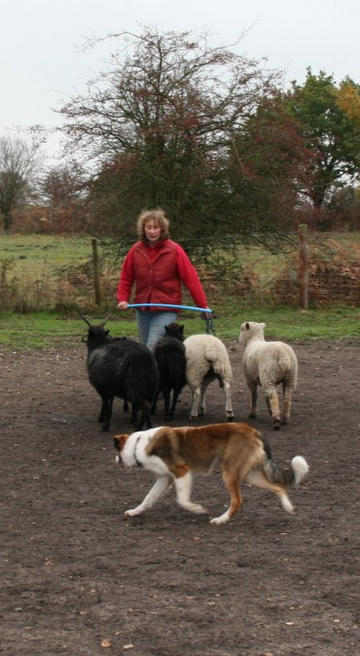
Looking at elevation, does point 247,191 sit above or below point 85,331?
above

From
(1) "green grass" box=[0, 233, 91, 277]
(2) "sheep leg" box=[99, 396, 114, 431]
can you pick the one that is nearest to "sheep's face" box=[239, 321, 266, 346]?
(2) "sheep leg" box=[99, 396, 114, 431]

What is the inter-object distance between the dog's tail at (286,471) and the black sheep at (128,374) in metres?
2.61

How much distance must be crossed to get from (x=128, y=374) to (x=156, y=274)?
4.21 ft

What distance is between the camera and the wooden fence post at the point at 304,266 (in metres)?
17.9

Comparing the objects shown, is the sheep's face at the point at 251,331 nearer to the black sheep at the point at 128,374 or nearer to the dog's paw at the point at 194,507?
the black sheep at the point at 128,374

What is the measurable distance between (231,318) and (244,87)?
191 inches

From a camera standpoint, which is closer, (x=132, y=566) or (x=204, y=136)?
(x=132, y=566)

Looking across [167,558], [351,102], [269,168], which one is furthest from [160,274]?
[351,102]

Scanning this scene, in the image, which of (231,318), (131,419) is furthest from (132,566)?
(231,318)

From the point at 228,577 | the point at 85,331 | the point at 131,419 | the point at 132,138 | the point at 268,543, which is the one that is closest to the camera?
the point at 228,577

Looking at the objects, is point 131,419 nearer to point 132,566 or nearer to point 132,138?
point 132,566

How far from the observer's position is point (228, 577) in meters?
5.11

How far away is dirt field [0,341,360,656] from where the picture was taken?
434 centimetres

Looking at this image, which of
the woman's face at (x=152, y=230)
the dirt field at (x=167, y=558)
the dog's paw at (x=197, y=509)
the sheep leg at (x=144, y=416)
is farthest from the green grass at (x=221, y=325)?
the dog's paw at (x=197, y=509)
